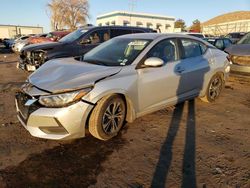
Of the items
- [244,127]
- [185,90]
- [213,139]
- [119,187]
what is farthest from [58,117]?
[244,127]

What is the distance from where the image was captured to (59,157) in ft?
11.0

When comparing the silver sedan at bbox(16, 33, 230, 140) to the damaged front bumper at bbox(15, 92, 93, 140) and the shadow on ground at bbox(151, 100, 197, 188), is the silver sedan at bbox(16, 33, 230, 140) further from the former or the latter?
the shadow on ground at bbox(151, 100, 197, 188)

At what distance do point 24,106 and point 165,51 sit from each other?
260 cm

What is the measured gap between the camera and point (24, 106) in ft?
11.6

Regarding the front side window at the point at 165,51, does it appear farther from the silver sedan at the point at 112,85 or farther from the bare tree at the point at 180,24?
the bare tree at the point at 180,24

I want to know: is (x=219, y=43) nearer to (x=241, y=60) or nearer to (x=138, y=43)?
(x=241, y=60)

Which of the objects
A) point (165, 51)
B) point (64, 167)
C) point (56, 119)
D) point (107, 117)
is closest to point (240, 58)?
point (165, 51)

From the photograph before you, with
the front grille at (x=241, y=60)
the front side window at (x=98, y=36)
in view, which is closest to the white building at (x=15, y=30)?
the front side window at (x=98, y=36)

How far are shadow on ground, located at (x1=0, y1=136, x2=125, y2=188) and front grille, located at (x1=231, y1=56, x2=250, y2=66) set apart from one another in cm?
527

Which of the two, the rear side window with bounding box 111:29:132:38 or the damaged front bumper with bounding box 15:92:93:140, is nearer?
the damaged front bumper with bounding box 15:92:93:140

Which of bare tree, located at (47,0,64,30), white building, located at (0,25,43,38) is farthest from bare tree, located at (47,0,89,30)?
white building, located at (0,25,43,38)

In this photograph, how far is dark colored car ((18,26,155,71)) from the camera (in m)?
7.76

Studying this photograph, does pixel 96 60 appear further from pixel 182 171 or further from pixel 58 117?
pixel 182 171

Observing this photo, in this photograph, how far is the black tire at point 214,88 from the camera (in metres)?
5.80
